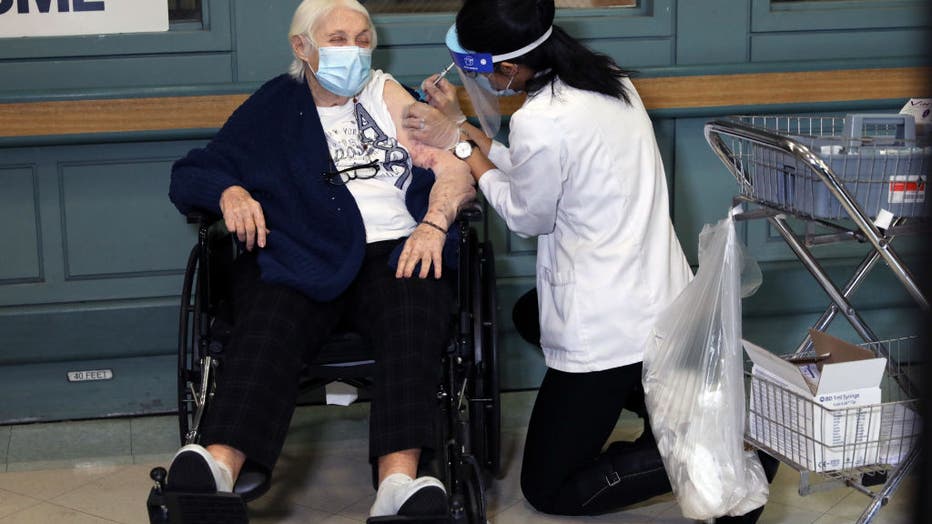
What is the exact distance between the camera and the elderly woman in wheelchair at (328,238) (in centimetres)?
222

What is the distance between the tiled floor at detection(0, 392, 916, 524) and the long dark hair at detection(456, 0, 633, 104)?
99 centimetres

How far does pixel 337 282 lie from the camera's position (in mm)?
2436

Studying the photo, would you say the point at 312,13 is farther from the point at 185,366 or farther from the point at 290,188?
the point at 185,366

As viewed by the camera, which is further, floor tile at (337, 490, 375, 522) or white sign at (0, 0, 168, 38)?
white sign at (0, 0, 168, 38)

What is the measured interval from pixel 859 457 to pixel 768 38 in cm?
155

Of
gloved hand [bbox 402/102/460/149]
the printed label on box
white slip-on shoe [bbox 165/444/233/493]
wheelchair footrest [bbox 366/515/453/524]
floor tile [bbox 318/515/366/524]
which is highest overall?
gloved hand [bbox 402/102/460/149]

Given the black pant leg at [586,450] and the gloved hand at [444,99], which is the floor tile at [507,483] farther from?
the gloved hand at [444,99]

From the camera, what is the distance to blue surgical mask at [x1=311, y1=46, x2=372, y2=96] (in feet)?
8.37

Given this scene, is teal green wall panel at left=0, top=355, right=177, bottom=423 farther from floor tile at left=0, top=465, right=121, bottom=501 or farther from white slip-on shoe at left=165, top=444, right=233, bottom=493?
white slip-on shoe at left=165, top=444, right=233, bottom=493

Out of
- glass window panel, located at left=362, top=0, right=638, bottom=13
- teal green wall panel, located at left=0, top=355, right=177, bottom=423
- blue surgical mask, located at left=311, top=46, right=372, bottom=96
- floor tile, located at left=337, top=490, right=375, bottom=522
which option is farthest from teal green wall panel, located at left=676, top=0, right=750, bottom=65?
teal green wall panel, located at left=0, top=355, right=177, bottom=423

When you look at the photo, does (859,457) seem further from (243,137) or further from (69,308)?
(69,308)

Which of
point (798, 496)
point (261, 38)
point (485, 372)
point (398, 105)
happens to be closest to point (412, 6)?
point (261, 38)

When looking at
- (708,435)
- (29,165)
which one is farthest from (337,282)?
(29,165)

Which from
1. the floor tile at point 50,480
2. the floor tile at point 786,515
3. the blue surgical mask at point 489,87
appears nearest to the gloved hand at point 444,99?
the blue surgical mask at point 489,87
